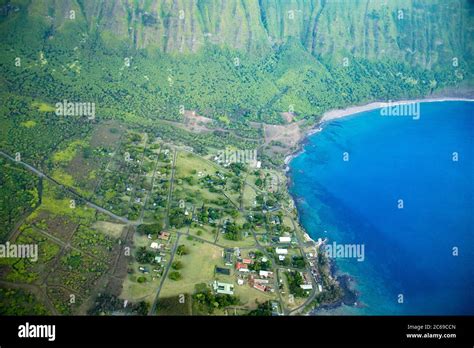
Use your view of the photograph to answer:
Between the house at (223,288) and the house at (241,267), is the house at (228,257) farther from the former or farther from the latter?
the house at (223,288)

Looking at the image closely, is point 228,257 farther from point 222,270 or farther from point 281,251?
point 281,251

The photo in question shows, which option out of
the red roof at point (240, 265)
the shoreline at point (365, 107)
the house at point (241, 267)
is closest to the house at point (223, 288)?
the house at point (241, 267)

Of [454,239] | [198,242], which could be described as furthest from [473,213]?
[198,242]

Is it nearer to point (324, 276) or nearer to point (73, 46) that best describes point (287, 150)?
point (324, 276)

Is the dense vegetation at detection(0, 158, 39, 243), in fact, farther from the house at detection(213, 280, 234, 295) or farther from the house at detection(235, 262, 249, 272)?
the house at detection(235, 262, 249, 272)

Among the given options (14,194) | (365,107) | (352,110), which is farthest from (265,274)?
(365,107)

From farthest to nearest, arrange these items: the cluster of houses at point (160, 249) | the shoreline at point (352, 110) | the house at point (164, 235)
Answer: the shoreline at point (352, 110) < the house at point (164, 235) < the cluster of houses at point (160, 249)

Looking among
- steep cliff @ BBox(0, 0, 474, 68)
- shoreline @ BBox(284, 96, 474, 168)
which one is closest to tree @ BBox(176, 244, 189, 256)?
shoreline @ BBox(284, 96, 474, 168)
